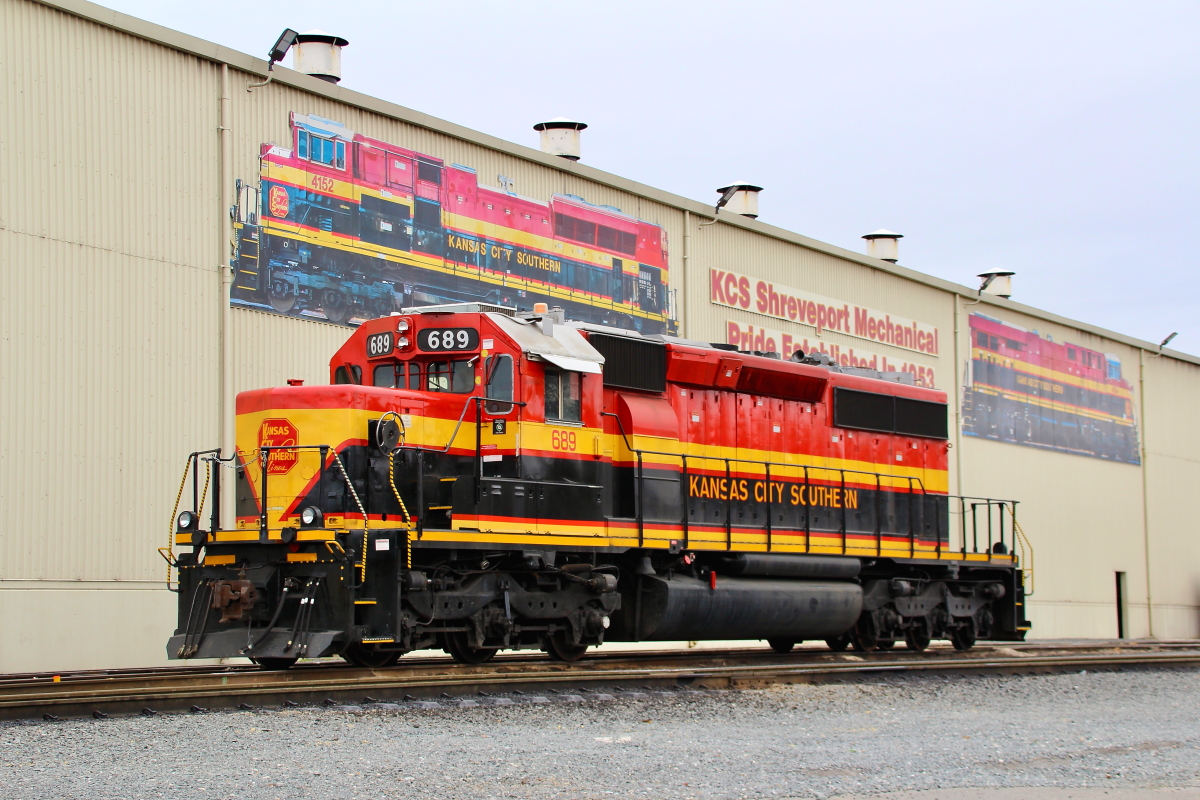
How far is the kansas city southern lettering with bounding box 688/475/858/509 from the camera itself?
1471cm

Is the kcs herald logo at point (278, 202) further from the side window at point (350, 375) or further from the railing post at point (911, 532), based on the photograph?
the railing post at point (911, 532)

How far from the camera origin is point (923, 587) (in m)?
17.5

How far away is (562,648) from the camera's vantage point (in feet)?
43.6

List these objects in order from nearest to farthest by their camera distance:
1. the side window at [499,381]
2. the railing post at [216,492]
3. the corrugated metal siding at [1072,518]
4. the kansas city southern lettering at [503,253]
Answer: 1. the railing post at [216,492]
2. the side window at [499,381]
3. the kansas city southern lettering at [503,253]
4. the corrugated metal siding at [1072,518]

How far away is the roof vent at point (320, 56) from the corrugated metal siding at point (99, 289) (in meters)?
2.46

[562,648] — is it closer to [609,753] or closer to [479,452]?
[479,452]

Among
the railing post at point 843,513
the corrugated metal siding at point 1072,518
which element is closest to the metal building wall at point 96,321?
the railing post at point 843,513

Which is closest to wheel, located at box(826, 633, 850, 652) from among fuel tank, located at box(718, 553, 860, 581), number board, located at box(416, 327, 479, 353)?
fuel tank, located at box(718, 553, 860, 581)

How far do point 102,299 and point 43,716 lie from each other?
7.86 metres

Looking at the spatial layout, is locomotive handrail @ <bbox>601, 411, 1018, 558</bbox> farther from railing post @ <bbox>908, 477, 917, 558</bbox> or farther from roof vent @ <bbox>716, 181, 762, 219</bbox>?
roof vent @ <bbox>716, 181, 762, 219</bbox>

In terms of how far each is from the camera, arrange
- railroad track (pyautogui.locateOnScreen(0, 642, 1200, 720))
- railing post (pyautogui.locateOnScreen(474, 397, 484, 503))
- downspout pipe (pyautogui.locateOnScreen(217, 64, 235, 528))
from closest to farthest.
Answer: railroad track (pyautogui.locateOnScreen(0, 642, 1200, 720)) → railing post (pyautogui.locateOnScreen(474, 397, 484, 503)) → downspout pipe (pyautogui.locateOnScreen(217, 64, 235, 528))

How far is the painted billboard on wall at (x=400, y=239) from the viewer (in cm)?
1677

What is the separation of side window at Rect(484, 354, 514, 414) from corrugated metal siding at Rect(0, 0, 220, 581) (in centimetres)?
556

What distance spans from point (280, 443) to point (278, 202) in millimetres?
6132
